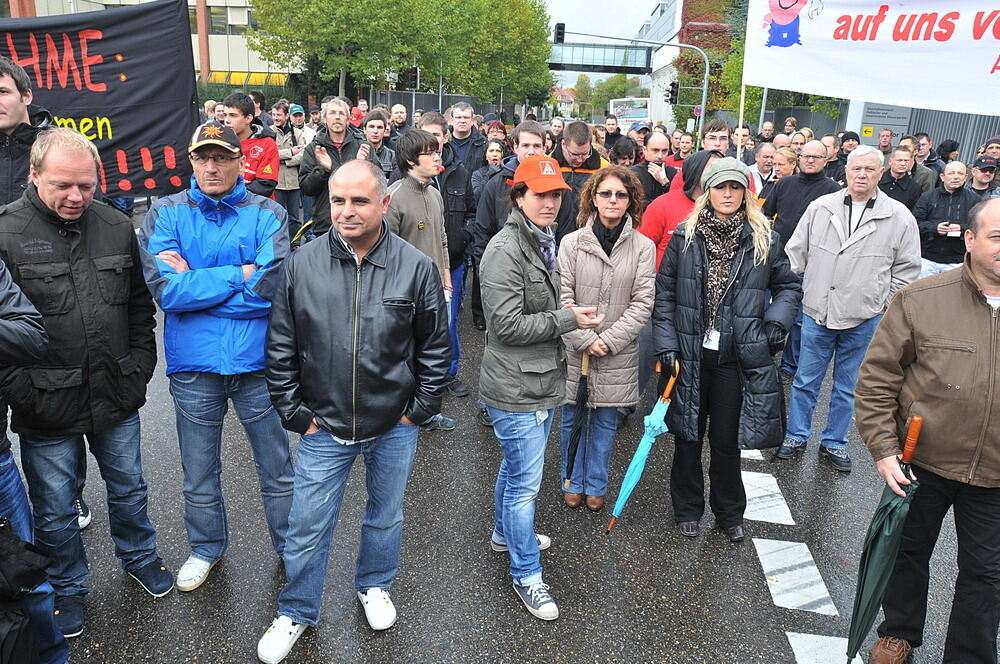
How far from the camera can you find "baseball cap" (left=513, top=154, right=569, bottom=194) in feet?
11.2

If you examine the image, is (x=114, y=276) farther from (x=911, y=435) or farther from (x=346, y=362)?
(x=911, y=435)

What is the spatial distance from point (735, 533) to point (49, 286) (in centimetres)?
368

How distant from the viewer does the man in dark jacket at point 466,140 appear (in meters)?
8.77

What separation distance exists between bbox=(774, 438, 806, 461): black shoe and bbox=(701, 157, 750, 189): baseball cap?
7.57ft

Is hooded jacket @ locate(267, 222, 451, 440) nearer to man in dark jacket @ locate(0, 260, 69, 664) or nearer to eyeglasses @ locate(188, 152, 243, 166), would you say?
eyeglasses @ locate(188, 152, 243, 166)

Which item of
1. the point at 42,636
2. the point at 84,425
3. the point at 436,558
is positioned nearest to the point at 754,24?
the point at 436,558

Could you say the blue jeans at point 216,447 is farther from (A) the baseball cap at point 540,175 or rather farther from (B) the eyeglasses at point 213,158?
(A) the baseball cap at point 540,175

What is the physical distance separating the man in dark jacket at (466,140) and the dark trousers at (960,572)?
648 centimetres

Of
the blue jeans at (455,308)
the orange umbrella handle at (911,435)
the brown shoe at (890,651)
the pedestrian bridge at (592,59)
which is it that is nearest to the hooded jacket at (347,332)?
the orange umbrella handle at (911,435)

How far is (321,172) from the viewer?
662cm

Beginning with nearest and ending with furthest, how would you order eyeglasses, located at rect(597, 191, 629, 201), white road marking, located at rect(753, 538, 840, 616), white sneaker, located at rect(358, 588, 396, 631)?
1. white sneaker, located at rect(358, 588, 396, 631)
2. white road marking, located at rect(753, 538, 840, 616)
3. eyeglasses, located at rect(597, 191, 629, 201)

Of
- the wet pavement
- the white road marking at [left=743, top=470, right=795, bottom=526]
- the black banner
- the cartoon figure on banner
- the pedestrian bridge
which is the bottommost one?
the white road marking at [left=743, top=470, right=795, bottom=526]

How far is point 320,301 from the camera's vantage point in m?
2.91

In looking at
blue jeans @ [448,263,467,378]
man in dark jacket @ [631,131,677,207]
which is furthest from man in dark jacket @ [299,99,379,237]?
man in dark jacket @ [631,131,677,207]
